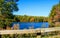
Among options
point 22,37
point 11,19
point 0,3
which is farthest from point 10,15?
point 22,37

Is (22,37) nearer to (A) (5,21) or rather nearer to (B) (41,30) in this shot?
(B) (41,30)

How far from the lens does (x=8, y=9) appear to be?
27953 mm

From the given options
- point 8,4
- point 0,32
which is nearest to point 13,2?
point 8,4

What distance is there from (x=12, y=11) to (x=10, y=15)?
770 millimetres

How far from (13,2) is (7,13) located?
2273 mm

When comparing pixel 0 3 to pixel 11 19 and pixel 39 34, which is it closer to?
pixel 11 19

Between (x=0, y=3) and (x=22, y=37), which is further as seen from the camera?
(x=0, y=3)

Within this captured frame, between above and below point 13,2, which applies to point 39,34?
below

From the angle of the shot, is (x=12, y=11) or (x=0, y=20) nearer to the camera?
(x=0, y=20)

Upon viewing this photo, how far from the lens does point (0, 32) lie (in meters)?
5.99

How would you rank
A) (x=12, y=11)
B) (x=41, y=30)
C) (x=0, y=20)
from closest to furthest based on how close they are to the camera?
(x=41, y=30) → (x=0, y=20) → (x=12, y=11)

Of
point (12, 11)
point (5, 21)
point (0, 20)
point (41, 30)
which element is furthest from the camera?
point (12, 11)

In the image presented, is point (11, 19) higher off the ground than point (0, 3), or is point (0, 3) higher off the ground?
point (0, 3)

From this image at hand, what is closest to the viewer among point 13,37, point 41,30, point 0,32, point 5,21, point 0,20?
point 0,32
